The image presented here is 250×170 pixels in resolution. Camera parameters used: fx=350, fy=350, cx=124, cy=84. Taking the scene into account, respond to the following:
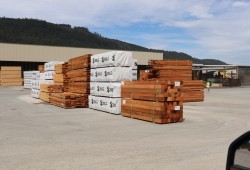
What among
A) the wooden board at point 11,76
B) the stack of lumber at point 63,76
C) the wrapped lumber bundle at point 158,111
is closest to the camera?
the wrapped lumber bundle at point 158,111

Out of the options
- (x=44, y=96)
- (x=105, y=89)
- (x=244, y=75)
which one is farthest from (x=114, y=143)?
(x=244, y=75)

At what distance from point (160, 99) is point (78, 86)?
8.67 metres

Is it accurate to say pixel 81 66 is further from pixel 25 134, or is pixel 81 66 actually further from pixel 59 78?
pixel 25 134

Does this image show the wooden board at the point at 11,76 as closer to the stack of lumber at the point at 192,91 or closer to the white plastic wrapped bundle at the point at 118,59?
the stack of lumber at the point at 192,91

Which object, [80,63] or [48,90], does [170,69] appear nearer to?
[80,63]

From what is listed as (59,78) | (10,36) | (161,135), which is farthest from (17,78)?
(10,36)

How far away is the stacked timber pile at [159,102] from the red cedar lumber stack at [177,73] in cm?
852

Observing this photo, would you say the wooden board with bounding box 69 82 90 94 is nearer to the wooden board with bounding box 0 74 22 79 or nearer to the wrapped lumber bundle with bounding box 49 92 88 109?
the wrapped lumber bundle with bounding box 49 92 88 109

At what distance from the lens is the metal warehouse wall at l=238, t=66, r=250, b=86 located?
72.3m

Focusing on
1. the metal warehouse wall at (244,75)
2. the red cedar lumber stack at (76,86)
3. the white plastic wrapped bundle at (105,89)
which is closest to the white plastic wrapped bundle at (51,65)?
the red cedar lumber stack at (76,86)

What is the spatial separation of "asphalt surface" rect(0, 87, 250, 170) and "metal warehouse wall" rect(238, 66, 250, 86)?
61.1 meters

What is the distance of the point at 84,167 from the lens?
265 inches

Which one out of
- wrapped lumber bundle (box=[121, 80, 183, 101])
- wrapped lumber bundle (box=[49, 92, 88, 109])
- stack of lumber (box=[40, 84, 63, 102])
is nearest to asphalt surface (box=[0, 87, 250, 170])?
wrapped lumber bundle (box=[121, 80, 183, 101])

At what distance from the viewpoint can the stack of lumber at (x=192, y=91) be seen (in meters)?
24.3
